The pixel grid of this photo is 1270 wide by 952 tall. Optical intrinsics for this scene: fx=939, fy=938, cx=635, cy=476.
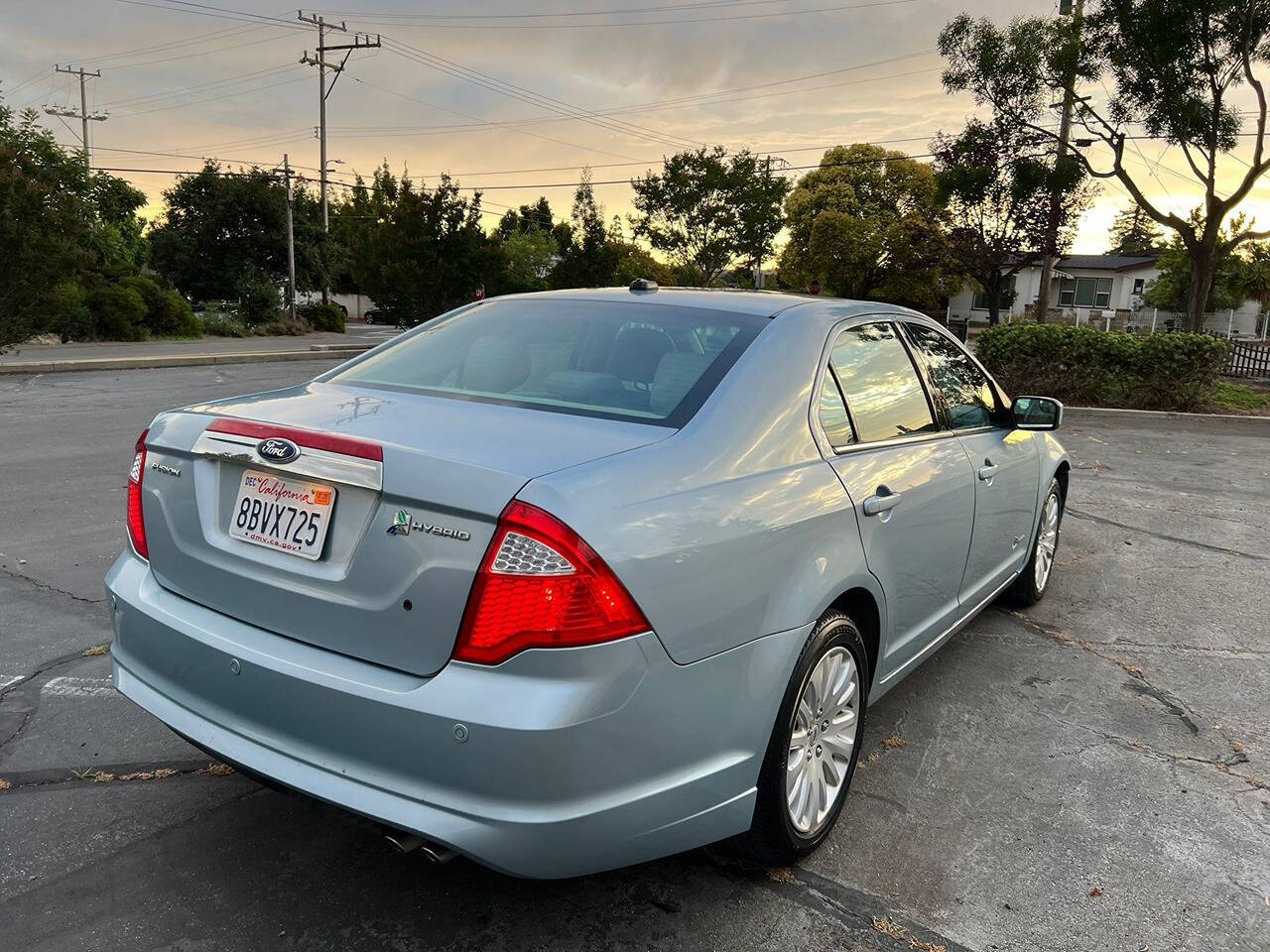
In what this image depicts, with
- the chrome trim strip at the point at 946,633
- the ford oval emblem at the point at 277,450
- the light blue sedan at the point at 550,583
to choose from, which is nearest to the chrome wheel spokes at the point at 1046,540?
the chrome trim strip at the point at 946,633

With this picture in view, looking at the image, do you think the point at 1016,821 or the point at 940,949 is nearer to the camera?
the point at 940,949

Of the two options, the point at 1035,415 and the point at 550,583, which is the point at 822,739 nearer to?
the point at 550,583

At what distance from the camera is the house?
5247 centimetres

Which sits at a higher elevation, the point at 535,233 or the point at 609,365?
the point at 535,233

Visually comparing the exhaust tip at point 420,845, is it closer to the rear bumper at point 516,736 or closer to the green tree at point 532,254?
the rear bumper at point 516,736

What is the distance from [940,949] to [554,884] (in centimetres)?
105

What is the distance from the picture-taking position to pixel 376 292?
1364 inches

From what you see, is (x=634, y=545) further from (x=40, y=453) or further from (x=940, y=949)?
(x=40, y=453)

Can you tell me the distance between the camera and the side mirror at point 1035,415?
432cm

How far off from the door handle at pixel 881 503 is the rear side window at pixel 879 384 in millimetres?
203

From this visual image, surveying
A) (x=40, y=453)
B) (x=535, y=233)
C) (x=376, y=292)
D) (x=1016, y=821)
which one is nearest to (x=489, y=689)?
(x=1016, y=821)

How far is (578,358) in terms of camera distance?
10.1 feet

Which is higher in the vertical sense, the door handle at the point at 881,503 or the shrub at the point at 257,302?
the shrub at the point at 257,302

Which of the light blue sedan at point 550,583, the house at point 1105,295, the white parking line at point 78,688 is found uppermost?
the house at point 1105,295
